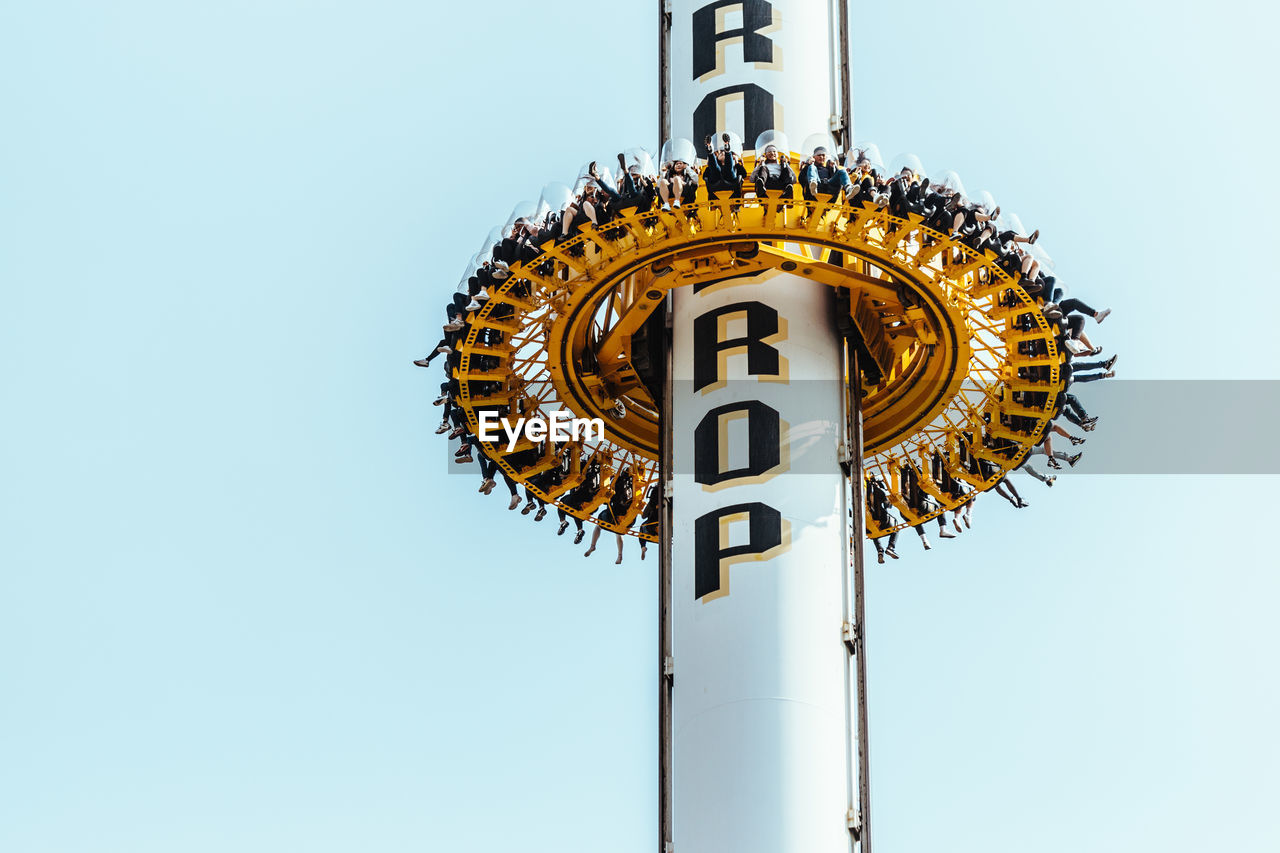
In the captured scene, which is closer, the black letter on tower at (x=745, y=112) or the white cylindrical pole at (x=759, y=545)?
the white cylindrical pole at (x=759, y=545)

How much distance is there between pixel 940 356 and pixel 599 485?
25.4 ft

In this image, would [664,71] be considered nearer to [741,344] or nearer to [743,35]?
[743,35]

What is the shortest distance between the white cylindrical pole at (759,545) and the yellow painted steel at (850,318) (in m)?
1.01

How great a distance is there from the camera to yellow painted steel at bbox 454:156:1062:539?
37875 mm

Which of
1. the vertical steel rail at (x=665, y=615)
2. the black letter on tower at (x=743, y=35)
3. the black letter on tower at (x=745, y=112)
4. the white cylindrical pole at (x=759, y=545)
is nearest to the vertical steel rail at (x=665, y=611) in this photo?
the vertical steel rail at (x=665, y=615)

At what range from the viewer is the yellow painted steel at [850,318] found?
37.9 meters

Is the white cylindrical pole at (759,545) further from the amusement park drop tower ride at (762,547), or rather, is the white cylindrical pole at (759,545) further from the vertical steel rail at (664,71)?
the vertical steel rail at (664,71)

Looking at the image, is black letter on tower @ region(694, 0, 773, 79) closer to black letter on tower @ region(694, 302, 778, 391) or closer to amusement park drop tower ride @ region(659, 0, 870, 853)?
amusement park drop tower ride @ region(659, 0, 870, 853)

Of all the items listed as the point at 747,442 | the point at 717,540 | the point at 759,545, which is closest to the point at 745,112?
the point at 747,442

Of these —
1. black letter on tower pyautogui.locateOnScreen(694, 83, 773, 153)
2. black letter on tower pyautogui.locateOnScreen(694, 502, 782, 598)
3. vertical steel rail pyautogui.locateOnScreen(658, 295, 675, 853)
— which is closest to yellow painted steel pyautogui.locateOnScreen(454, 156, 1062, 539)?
vertical steel rail pyautogui.locateOnScreen(658, 295, 675, 853)

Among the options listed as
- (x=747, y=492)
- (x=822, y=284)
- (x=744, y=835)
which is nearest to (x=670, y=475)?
(x=747, y=492)

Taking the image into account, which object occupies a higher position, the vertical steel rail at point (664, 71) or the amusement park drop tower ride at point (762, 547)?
the vertical steel rail at point (664, 71)

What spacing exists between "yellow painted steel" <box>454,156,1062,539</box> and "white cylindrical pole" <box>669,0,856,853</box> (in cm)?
101

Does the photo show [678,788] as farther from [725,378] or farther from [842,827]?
[725,378]
